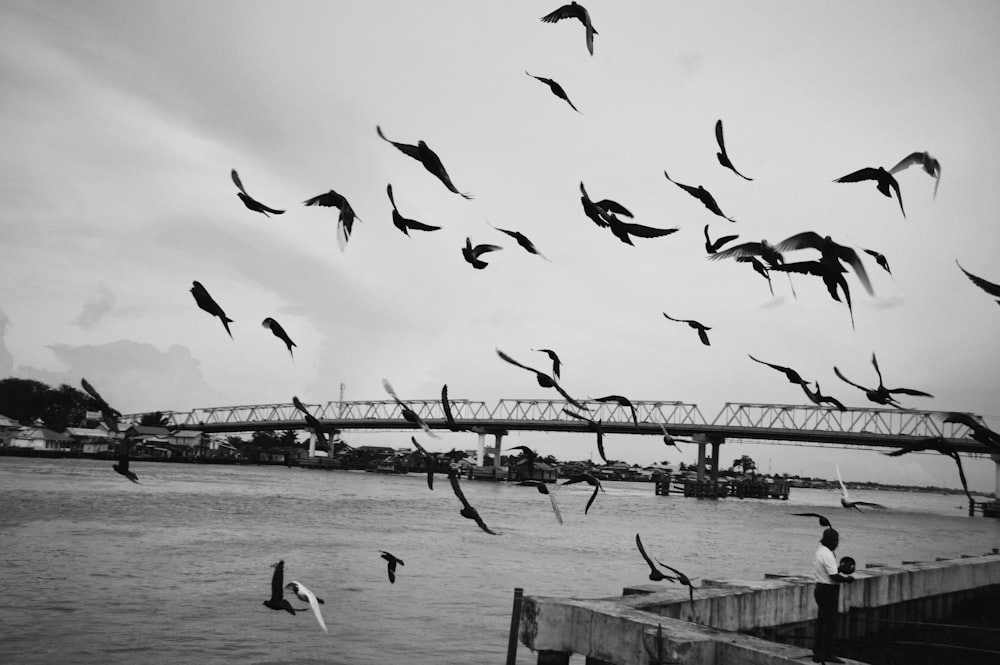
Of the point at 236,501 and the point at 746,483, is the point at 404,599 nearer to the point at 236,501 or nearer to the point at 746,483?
the point at 236,501

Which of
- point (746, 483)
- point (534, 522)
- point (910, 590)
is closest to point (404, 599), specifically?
point (910, 590)

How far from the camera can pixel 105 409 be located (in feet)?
19.7

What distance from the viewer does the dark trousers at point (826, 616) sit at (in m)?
9.71

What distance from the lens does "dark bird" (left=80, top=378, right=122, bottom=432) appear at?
219 inches

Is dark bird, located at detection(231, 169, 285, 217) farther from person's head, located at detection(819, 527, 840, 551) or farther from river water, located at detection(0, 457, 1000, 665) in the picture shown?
river water, located at detection(0, 457, 1000, 665)

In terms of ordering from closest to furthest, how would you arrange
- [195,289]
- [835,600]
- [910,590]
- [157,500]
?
[195,289] < [835,600] < [910,590] < [157,500]

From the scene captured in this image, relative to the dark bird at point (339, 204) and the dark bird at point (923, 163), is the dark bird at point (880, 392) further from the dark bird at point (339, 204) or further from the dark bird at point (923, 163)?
the dark bird at point (339, 204)

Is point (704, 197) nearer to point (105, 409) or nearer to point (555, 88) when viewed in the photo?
point (555, 88)

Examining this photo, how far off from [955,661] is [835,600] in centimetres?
319

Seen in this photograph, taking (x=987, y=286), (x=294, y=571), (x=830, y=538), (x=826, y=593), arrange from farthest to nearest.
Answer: (x=294, y=571) < (x=830, y=538) < (x=826, y=593) < (x=987, y=286)

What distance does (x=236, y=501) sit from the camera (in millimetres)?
49906

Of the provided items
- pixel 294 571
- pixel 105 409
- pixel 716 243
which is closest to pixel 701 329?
pixel 716 243

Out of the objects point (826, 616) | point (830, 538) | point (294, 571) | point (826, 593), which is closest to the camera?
point (826, 616)

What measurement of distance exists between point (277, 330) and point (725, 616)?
7.37 metres
